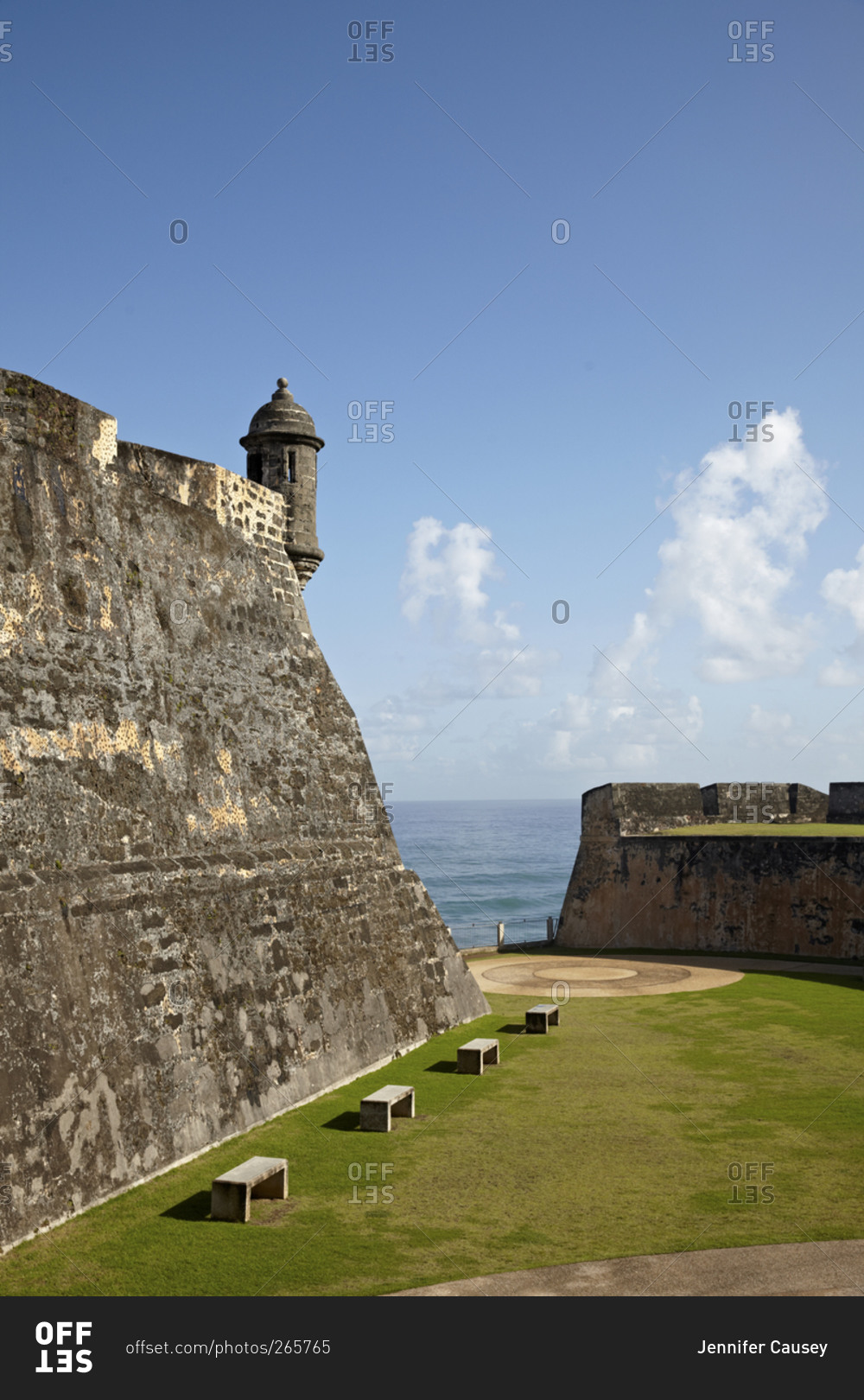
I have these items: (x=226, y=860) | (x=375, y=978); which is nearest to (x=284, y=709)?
(x=226, y=860)

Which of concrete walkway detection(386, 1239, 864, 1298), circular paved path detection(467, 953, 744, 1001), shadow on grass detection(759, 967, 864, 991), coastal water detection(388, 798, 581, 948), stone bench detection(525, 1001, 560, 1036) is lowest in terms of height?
coastal water detection(388, 798, 581, 948)

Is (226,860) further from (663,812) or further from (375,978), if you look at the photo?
(663,812)

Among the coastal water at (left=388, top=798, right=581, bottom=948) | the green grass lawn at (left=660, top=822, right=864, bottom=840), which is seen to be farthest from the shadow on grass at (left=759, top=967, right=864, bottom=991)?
the coastal water at (left=388, top=798, right=581, bottom=948)

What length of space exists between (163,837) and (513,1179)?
4984mm

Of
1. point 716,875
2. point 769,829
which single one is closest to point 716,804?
point 769,829

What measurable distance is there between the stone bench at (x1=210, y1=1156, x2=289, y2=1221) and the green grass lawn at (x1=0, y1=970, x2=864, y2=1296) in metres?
0.14

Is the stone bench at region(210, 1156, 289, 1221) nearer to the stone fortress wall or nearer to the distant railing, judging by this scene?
the stone fortress wall

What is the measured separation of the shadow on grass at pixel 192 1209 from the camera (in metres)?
8.32

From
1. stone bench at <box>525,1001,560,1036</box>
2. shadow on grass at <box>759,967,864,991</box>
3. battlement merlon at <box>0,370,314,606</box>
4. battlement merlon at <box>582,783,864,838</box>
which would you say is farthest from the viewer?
battlement merlon at <box>582,783,864,838</box>

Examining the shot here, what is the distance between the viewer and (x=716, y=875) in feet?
81.3

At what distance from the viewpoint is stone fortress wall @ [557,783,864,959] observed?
23234 mm

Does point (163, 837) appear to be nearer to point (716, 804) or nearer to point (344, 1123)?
point (344, 1123)

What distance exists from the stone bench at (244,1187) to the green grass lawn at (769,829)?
18242 millimetres

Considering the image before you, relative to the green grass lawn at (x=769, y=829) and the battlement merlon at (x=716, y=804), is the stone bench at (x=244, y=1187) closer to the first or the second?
the green grass lawn at (x=769, y=829)
